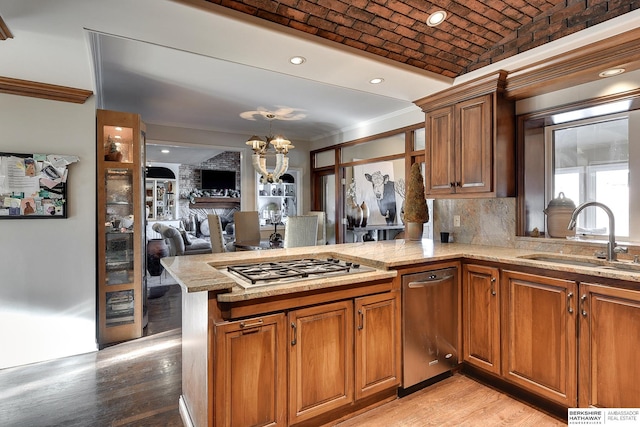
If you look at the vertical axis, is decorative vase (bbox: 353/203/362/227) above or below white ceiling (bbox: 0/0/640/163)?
below

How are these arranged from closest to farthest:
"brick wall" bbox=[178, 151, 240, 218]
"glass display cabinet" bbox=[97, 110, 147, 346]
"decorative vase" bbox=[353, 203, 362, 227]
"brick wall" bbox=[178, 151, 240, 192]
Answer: "glass display cabinet" bbox=[97, 110, 147, 346] < "decorative vase" bbox=[353, 203, 362, 227] < "brick wall" bbox=[178, 151, 240, 218] < "brick wall" bbox=[178, 151, 240, 192]

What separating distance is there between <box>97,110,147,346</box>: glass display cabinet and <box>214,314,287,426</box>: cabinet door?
2.24 meters

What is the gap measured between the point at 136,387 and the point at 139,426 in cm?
50

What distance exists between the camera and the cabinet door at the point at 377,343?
2043mm


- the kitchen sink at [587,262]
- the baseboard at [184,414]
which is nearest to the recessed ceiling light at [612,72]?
the kitchen sink at [587,262]

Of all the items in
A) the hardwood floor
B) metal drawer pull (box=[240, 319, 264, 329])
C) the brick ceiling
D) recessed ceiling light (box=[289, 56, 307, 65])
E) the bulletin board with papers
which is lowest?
the hardwood floor

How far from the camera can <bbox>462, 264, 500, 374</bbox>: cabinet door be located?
2.37 metres

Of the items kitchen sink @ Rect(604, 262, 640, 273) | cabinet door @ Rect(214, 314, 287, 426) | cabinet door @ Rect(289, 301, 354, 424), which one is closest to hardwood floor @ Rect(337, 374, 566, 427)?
cabinet door @ Rect(289, 301, 354, 424)

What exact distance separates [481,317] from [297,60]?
2.30 m

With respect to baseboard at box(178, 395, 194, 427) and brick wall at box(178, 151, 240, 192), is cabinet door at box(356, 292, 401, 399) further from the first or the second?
brick wall at box(178, 151, 240, 192)

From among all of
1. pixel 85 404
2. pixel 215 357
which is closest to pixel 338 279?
pixel 215 357

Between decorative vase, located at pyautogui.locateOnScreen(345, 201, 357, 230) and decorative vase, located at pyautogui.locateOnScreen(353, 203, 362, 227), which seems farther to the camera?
decorative vase, located at pyautogui.locateOnScreen(345, 201, 357, 230)

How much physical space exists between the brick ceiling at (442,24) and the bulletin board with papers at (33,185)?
7.10ft

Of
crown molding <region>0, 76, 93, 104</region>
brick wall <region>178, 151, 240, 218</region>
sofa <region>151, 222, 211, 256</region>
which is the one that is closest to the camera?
crown molding <region>0, 76, 93, 104</region>
